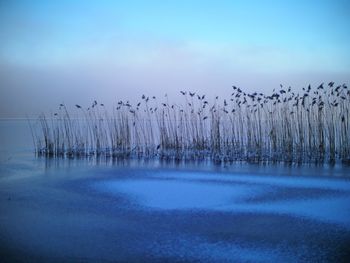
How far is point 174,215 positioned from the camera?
4711mm

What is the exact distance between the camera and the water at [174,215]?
3.45 meters

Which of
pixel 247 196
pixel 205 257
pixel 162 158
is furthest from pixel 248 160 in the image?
pixel 205 257

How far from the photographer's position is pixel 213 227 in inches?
165

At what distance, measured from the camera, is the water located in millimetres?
3447

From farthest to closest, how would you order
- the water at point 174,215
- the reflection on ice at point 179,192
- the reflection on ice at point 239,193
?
the reflection on ice at point 179,192
the reflection on ice at point 239,193
the water at point 174,215

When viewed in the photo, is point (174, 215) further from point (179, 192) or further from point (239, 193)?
point (239, 193)

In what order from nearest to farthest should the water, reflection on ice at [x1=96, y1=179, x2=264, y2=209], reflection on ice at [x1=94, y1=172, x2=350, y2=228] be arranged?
the water < reflection on ice at [x1=94, y1=172, x2=350, y2=228] < reflection on ice at [x1=96, y1=179, x2=264, y2=209]

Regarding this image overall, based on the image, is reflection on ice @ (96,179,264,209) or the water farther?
reflection on ice @ (96,179,264,209)

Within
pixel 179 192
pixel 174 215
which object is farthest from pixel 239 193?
pixel 174 215

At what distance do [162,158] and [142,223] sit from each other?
5943 mm

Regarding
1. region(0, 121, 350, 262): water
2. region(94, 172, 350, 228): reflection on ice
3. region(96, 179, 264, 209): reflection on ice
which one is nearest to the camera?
region(0, 121, 350, 262): water

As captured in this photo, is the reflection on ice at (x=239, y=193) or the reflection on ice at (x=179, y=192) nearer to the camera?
the reflection on ice at (x=239, y=193)

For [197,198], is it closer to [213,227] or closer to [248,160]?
[213,227]

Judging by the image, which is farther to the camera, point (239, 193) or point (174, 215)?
point (239, 193)
